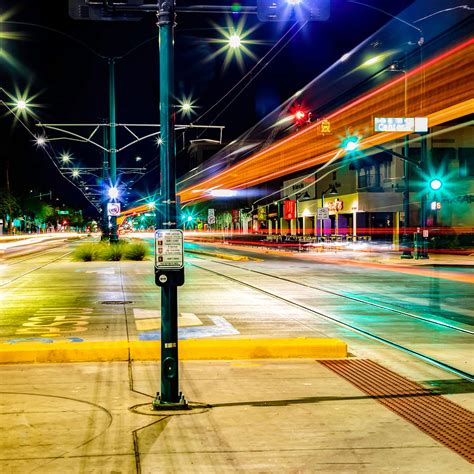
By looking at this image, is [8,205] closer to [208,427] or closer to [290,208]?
[290,208]

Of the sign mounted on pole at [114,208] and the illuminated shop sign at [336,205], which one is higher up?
the illuminated shop sign at [336,205]

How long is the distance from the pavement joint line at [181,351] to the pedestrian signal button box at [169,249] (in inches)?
110

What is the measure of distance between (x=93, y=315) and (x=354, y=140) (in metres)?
20.3

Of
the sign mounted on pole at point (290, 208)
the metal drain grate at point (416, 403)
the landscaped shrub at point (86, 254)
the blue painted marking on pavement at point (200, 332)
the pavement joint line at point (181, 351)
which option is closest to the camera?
the metal drain grate at point (416, 403)

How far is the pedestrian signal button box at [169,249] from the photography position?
6.94m

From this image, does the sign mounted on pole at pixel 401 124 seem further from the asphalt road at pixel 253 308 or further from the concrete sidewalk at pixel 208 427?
the concrete sidewalk at pixel 208 427

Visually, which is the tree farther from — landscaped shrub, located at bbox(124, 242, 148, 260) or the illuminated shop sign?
landscaped shrub, located at bbox(124, 242, 148, 260)

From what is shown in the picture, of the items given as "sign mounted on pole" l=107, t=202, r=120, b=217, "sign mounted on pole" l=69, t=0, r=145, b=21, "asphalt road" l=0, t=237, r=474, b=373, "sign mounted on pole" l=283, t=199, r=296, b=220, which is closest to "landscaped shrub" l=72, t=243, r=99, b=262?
"sign mounted on pole" l=107, t=202, r=120, b=217

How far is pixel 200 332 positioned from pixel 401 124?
2309 cm

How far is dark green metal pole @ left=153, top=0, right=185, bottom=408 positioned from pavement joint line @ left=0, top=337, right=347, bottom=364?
2416mm

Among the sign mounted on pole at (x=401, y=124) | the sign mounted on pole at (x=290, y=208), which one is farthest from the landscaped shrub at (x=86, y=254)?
the sign mounted on pole at (x=290, y=208)

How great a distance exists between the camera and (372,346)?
35.1 feet

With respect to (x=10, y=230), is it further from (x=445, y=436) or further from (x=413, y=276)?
(x=445, y=436)

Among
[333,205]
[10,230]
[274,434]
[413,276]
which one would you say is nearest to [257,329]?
[274,434]
